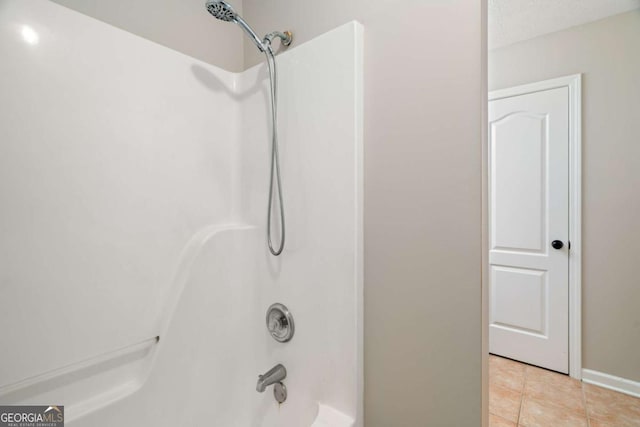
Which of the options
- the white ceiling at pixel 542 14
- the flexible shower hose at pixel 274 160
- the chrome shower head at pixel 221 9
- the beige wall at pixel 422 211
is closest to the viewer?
the beige wall at pixel 422 211

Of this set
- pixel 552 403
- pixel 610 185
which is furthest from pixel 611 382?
pixel 610 185

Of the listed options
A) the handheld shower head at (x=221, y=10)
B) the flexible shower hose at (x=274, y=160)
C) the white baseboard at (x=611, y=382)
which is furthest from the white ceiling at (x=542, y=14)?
the white baseboard at (x=611, y=382)

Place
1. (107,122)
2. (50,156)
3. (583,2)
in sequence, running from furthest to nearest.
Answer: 1. (583,2)
2. (107,122)
3. (50,156)

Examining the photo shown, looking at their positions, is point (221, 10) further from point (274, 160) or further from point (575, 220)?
point (575, 220)

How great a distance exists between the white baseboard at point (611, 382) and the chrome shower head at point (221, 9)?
304 cm

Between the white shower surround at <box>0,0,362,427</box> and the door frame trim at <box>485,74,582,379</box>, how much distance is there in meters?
2.00

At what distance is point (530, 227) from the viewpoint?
2256 millimetres

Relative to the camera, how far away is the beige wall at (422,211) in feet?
2.61

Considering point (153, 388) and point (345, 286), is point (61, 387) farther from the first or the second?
point (345, 286)

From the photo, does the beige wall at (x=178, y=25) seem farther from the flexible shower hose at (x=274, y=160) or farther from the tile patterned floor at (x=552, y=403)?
the tile patterned floor at (x=552, y=403)

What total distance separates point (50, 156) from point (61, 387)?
69cm

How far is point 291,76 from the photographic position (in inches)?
44.9

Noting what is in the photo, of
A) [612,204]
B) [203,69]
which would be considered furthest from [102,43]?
[612,204]

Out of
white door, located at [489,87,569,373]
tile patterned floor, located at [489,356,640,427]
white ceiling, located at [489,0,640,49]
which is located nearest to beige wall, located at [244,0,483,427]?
tile patterned floor, located at [489,356,640,427]
